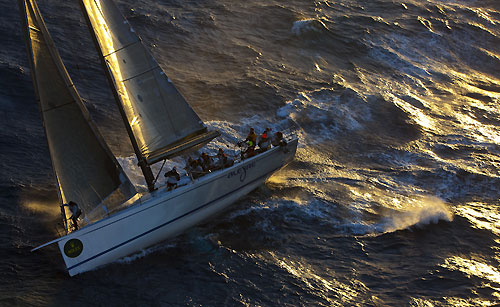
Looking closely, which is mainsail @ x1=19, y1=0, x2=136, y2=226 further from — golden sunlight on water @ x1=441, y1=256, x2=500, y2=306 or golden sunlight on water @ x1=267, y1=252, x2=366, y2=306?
golden sunlight on water @ x1=441, y1=256, x2=500, y2=306

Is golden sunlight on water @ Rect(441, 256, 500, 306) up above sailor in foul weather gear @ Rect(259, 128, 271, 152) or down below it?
below

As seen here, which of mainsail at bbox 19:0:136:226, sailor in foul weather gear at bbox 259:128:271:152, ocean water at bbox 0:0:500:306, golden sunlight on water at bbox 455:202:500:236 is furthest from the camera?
sailor in foul weather gear at bbox 259:128:271:152

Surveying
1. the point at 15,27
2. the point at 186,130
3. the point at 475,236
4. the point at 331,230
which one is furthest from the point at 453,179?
the point at 15,27

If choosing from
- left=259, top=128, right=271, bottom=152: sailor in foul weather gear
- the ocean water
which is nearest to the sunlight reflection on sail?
the ocean water

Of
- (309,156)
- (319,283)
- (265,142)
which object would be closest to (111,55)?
(265,142)

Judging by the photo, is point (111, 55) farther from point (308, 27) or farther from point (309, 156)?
point (308, 27)

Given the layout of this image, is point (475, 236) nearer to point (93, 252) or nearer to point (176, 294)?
point (176, 294)
